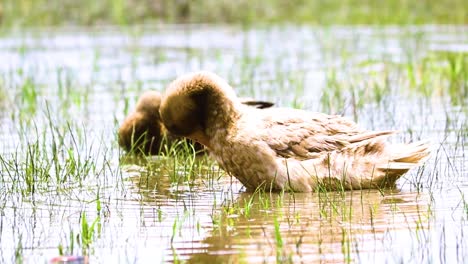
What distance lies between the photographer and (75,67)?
52.9ft

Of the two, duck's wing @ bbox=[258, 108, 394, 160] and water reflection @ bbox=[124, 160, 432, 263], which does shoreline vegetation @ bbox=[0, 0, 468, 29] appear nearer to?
duck's wing @ bbox=[258, 108, 394, 160]

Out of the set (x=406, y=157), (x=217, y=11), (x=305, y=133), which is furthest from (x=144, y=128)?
(x=217, y=11)

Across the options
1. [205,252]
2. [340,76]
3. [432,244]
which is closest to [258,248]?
[205,252]

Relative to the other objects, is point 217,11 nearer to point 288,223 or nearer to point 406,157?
point 406,157

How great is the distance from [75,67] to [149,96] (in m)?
5.65

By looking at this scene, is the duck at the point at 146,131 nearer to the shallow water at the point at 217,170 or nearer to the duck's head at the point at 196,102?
the shallow water at the point at 217,170

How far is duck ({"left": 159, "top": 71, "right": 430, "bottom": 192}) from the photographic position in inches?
316

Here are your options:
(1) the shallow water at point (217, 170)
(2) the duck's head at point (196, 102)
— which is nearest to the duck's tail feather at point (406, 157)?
(1) the shallow water at point (217, 170)

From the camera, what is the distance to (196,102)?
8320mm

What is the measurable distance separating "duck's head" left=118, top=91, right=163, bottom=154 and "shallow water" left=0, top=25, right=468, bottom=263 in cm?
17

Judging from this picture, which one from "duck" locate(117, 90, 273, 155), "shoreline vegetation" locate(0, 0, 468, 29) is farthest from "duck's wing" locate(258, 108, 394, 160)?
"shoreline vegetation" locate(0, 0, 468, 29)

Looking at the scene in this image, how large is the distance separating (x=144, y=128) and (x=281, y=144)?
107 inches

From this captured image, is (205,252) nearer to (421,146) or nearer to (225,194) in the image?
(225,194)

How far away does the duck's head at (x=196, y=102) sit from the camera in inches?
324
